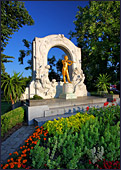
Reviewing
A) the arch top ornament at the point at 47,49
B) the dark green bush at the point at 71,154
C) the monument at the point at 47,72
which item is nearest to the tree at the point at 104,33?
the arch top ornament at the point at 47,49

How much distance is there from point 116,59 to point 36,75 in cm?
810

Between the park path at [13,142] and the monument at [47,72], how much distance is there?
4058 millimetres

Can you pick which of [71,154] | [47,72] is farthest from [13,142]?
[47,72]

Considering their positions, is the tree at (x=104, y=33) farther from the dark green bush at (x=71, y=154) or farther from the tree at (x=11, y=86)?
the dark green bush at (x=71, y=154)

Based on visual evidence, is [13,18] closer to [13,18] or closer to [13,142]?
[13,18]

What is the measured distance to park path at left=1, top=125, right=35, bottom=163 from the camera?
8.87 ft

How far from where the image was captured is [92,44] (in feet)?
34.3

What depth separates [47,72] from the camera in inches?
320

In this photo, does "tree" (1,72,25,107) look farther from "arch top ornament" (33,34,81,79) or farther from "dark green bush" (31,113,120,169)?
"dark green bush" (31,113,120,169)

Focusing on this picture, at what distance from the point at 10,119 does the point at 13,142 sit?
1001 mm

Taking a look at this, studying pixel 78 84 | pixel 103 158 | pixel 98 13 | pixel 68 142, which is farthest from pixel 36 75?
pixel 98 13

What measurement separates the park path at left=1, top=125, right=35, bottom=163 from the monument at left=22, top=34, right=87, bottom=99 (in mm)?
4058

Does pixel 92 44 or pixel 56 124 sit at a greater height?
pixel 92 44

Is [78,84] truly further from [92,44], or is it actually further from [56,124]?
[56,124]
